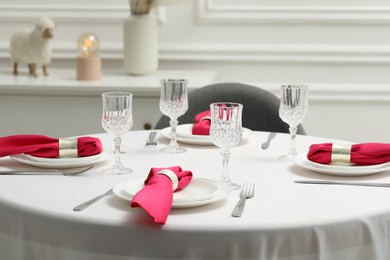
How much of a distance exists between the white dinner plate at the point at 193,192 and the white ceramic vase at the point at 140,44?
5.50 feet

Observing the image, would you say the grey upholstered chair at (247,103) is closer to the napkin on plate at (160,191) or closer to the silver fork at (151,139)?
the silver fork at (151,139)

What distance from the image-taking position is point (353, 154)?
163cm

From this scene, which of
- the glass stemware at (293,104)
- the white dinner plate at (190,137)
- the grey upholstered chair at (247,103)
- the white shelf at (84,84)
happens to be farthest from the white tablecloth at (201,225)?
the white shelf at (84,84)

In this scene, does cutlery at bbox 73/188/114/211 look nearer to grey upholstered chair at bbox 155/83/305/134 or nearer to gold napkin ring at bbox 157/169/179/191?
gold napkin ring at bbox 157/169/179/191

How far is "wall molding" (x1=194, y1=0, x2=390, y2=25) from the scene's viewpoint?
3.33m

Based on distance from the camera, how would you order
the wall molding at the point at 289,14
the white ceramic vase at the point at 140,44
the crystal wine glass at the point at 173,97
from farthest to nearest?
the wall molding at the point at 289,14 < the white ceramic vase at the point at 140,44 < the crystal wine glass at the point at 173,97

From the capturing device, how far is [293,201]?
1388 mm

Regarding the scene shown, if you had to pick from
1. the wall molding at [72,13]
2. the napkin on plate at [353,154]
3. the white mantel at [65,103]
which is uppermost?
the wall molding at [72,13]

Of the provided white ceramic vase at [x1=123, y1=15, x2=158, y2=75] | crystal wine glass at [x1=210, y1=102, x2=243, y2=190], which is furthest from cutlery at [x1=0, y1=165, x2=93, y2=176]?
white ceramic vase at [x1=123, y1=15, x2=158, y2=75]

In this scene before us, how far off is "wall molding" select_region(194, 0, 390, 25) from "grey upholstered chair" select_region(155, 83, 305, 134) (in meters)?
0.90

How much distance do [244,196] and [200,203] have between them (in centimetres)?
15

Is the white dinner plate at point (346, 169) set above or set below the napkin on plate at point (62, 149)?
below

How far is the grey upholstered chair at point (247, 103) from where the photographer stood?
2494 mm

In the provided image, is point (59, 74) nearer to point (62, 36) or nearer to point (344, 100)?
point (62, 36)
